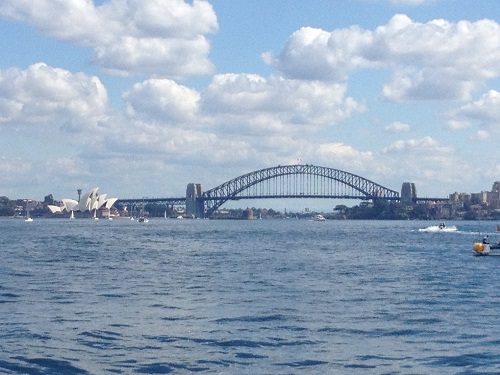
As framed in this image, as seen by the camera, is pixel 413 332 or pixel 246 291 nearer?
pixel 413 332

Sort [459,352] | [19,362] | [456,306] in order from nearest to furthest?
[19,362]
[459,352]
[456,306]

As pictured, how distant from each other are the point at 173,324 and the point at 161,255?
29.1m

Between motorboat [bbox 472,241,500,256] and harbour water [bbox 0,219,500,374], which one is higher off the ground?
motorboat [bbox 472,241,500,256]

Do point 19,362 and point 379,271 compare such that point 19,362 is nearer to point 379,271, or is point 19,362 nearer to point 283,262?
point 379,271

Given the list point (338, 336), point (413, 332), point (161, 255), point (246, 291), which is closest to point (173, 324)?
point (338, 336)

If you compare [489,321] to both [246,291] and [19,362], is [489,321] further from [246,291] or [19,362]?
[19,362]

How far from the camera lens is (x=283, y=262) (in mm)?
42625

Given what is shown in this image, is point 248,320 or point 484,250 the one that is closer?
point 248,320

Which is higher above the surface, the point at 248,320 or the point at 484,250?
the point at 484,250

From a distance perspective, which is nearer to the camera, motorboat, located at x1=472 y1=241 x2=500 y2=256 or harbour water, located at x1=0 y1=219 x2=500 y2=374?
harbour water, located at x1=0 y1=219 x2=500 y2=374

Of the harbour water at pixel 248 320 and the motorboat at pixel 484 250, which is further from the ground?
the motorboat at pixel 484 250

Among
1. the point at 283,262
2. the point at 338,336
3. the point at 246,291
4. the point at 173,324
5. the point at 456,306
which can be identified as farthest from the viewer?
the point at 283,262

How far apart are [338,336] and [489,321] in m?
4.55

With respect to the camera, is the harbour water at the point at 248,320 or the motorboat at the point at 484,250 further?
the motorboat at the point at 484,250
